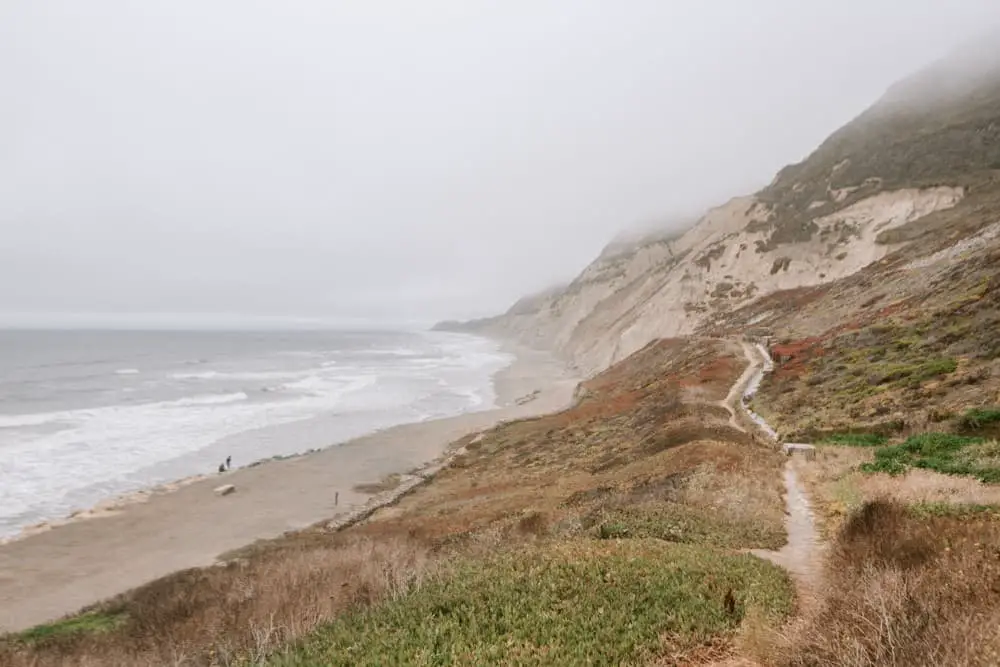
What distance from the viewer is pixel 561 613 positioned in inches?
334

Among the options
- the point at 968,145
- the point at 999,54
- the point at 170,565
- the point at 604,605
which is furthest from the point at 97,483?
the point at 999,54

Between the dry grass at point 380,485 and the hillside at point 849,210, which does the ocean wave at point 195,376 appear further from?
the dry grass at point 380,485

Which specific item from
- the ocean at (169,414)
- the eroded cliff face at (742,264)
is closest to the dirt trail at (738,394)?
the ocean at (169,414)

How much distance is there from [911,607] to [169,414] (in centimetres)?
7451

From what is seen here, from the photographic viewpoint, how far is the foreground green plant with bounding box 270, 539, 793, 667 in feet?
24.6

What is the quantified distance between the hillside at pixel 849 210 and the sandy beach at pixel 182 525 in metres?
53.8

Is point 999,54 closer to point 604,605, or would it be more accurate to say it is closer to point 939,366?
point 939,366

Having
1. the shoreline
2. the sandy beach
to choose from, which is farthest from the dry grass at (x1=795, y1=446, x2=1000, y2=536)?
the shoreline

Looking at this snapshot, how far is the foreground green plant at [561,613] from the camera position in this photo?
7.50 m

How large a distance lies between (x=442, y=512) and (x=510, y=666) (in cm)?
2079

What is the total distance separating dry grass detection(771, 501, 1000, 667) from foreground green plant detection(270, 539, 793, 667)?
1.37 metres

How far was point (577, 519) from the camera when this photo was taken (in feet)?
53.0

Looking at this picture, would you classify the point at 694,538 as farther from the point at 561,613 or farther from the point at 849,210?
the point at 849,210

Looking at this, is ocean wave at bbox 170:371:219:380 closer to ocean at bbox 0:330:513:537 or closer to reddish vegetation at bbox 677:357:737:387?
ocean at bbox 0:330:513:537
